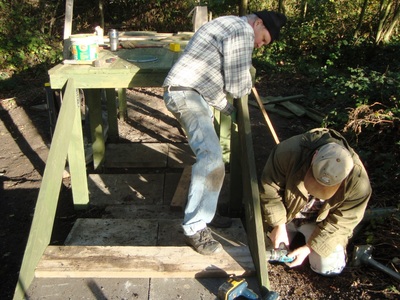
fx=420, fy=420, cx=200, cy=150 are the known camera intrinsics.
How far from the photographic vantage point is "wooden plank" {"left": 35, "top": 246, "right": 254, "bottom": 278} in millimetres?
2754

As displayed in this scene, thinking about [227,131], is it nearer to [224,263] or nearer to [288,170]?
[288,170]

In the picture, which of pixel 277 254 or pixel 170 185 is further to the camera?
pixel 170 185

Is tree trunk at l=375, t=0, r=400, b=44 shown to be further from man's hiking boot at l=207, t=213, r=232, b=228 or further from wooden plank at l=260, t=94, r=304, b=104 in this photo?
man's hiking boot at l=207, t=213, r=232, b=228


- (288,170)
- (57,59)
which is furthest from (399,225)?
(57,59)

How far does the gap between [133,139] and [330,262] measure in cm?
377

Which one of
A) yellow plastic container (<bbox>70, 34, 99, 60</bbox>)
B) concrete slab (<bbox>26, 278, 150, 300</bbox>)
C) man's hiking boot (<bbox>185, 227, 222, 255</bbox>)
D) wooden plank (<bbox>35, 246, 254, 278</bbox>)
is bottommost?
concrete slab (<bbox>26, 278, 150, 300</bbox>)

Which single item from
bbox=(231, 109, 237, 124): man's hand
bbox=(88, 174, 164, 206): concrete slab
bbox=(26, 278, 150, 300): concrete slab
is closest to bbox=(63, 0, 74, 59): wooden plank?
bbox=(88, 174, 164, 206): concrete slab

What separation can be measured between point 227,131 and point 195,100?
1.45 metres

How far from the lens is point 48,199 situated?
9.51 ft

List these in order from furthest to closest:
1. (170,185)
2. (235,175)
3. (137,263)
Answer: (170,185), (235,175), (137,263)

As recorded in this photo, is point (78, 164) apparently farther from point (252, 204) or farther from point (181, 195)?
point (252, 204)

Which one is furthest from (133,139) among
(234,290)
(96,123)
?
(234,290)

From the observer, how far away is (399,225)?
151 inches

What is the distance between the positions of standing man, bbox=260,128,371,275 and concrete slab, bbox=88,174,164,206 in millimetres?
1625
